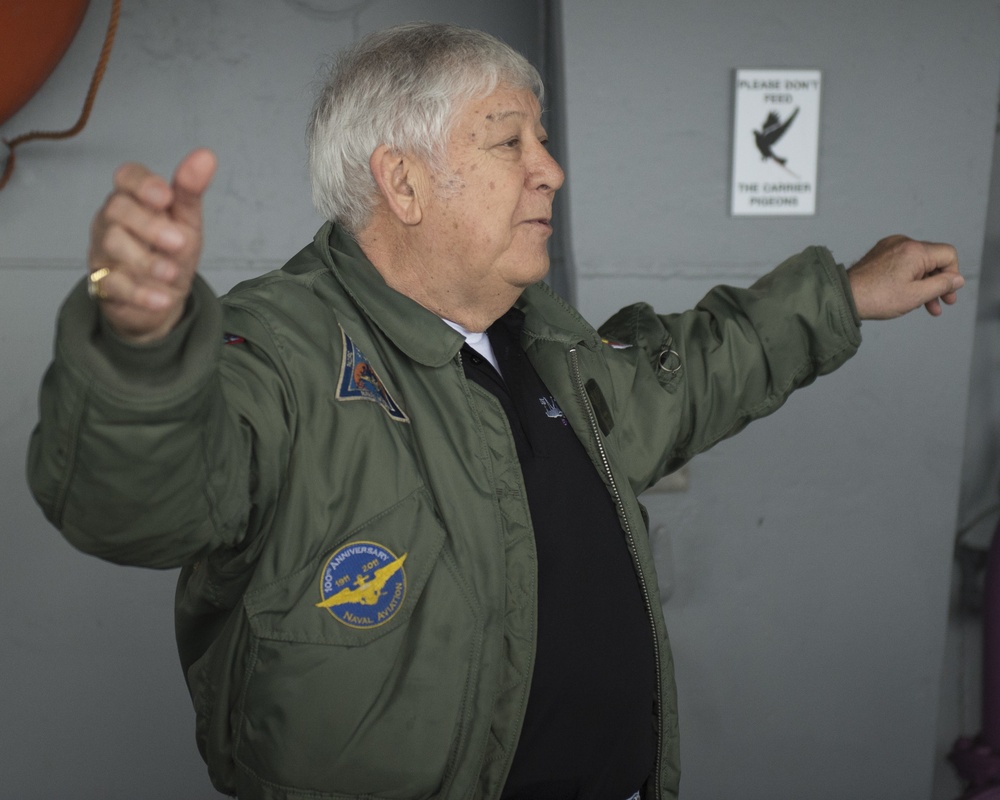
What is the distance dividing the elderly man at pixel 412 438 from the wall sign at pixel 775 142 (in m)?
0.47

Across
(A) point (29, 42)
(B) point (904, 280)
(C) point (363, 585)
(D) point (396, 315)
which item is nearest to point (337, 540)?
(C) point (363, 585)

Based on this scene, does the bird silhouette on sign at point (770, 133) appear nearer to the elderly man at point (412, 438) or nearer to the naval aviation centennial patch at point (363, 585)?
the elderly man at point (412, 438)

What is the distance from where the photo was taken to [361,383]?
127cm

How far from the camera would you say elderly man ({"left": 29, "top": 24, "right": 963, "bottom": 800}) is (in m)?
0.91

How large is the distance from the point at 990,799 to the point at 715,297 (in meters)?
1.31

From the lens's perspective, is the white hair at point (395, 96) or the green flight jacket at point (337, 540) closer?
the green flight jacket at point (337, 540)

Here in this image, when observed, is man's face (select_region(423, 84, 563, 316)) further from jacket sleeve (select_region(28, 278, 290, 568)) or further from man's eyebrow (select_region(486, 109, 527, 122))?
jacket sleeve (select_region(28, 278, 290, 568))

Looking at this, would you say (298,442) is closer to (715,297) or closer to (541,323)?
(541,323)

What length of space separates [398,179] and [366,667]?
66 cm

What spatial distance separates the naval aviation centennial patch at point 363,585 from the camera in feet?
3.88

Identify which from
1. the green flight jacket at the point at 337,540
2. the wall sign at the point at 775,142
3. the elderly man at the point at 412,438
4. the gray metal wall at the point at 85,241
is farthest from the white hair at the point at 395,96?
the gray metal wall at the point at 85,241

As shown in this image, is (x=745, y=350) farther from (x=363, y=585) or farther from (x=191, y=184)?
(x=191, y=184)

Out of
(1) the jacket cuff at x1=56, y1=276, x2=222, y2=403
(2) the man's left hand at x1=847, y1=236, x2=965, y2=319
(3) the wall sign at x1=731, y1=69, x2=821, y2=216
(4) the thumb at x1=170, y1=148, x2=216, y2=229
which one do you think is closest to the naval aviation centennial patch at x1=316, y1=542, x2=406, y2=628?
(1) the jacket cuff at x1=56, y1=276, x2=222, y2=403

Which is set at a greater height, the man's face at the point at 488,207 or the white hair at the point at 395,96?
the white hair at the point at 395,96
